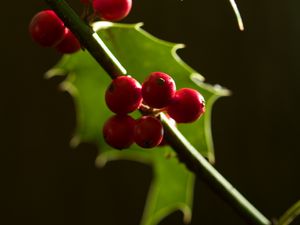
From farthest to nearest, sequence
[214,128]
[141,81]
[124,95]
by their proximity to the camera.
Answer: [214,128] < [141,81] < [124,95]

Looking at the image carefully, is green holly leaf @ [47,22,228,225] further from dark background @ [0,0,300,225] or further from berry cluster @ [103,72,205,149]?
dark background @ [0,0,300,225]

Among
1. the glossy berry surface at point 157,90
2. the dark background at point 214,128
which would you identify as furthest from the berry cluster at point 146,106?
the dark background at point 214,128

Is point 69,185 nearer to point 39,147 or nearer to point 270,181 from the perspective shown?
point 39,147

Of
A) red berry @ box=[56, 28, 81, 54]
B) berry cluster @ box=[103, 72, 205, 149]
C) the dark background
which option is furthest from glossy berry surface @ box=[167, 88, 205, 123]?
the dark background

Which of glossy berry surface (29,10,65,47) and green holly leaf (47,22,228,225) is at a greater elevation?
glossy berry surface (29,10,65,47)

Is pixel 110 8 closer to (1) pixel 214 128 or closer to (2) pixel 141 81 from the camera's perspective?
(2) pixel 141 81

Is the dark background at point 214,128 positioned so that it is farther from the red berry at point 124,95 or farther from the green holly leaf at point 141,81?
the red berry at point 124,95

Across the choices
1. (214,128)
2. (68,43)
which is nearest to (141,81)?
(68,43)
